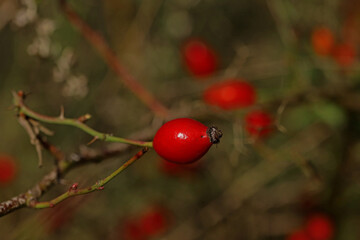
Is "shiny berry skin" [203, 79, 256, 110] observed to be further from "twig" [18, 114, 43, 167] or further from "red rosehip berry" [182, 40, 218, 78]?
"twig" [18, 114, 43, 167]

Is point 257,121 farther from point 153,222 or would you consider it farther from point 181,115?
point 153,222

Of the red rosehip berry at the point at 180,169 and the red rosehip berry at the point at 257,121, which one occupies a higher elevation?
the red rosehip berry at the point at 180,169

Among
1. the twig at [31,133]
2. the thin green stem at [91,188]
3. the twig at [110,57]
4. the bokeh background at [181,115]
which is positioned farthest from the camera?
the bokeh background at [181,115]

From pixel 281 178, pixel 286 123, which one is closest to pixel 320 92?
pixel 286 123

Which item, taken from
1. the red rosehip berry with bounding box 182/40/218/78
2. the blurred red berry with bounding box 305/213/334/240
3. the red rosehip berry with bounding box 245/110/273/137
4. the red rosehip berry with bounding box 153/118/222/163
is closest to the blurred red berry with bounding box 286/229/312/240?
the blurred red berry with bounding box 305/213/334/240

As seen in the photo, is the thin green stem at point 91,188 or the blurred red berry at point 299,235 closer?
the thin green stem at point 91,188

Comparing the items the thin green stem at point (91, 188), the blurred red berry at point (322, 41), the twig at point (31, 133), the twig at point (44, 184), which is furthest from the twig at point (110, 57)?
the blurred red berry at point (322, 41)

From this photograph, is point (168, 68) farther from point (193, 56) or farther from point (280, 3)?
point (280, 3)

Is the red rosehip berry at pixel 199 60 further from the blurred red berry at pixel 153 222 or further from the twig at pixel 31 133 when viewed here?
the twig at pixel 31 133
